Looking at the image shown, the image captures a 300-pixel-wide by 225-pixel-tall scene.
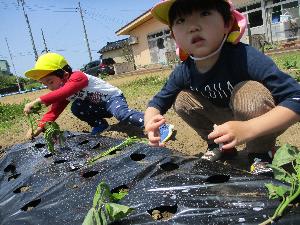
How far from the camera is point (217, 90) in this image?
6.10 feet

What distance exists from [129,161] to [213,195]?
23.1 inches

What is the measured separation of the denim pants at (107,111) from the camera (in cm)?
315

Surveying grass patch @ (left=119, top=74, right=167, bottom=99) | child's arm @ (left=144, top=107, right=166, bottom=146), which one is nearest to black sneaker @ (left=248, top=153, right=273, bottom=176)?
child's arm @ (left=144, top=107, right=166, bottom=146)

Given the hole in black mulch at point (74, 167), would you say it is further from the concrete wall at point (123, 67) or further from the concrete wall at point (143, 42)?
the concrete wall at point (123, 67)

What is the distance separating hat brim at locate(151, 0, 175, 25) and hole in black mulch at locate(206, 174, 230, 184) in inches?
32.5

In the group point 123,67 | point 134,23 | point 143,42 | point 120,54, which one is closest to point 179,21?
point 134,23

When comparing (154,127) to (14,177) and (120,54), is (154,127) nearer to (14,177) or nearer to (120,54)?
(14,177)

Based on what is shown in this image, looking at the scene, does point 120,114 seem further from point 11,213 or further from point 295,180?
point 295,180

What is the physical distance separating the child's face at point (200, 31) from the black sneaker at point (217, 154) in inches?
22.4

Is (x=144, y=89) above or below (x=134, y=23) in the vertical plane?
below

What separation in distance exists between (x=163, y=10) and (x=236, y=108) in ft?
1.91

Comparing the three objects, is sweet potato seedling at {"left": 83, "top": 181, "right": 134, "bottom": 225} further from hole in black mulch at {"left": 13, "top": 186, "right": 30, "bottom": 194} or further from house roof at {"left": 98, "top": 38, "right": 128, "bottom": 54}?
house roof at {"left": 98, "top": 38, "right": 128, "bottom": 54}

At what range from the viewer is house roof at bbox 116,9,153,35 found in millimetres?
19480

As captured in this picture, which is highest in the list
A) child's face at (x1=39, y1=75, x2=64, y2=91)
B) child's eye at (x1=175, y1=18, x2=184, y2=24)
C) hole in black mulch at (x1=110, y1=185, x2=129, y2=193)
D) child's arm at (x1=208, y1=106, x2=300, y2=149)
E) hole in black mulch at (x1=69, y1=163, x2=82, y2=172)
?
child's eye at (x1=175, y1=18, x2=184, y2=24)
